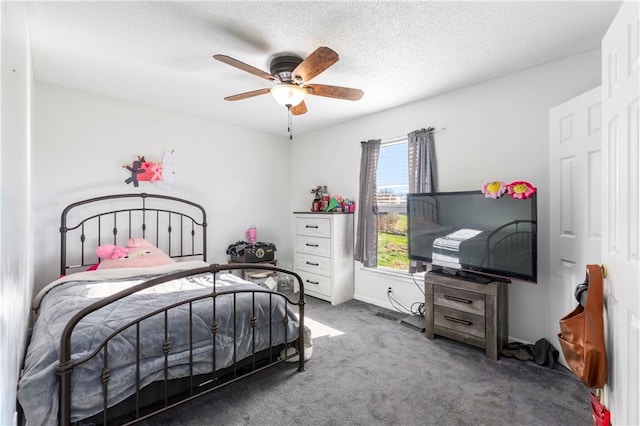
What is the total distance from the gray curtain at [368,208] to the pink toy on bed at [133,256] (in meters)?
2.24

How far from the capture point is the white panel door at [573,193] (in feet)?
6.60

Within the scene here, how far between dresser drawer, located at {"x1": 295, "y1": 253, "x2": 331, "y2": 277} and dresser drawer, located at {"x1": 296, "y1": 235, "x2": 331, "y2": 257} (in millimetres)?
61

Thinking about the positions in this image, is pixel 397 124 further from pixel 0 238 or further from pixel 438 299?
pixel 0 238

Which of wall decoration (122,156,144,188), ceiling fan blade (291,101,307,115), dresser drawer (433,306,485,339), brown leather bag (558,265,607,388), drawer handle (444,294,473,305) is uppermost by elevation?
ceiling fan blade (291,101,307,115)

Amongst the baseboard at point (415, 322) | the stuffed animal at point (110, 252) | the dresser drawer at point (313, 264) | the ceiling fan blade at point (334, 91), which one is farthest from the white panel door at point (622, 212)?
the stuffed animal at point (110, 252)

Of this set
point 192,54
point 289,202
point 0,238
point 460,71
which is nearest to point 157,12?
point 192,54

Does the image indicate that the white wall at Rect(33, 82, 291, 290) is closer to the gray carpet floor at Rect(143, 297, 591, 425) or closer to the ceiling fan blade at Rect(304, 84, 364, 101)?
the ceiling fan blade at Rect(304, 84, 364, 101)

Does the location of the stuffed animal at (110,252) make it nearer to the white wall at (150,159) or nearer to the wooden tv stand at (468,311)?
the white wall at (150,159)

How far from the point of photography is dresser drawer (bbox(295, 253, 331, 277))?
3.90m

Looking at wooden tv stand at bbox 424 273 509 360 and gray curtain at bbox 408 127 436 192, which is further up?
gray curtain at bbox 408 127 436 192

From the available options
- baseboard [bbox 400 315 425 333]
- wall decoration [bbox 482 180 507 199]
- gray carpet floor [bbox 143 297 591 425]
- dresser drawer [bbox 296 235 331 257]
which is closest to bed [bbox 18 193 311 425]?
gray carpet floor [bbox 143 297 591 425]

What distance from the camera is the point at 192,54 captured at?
7.59 ft

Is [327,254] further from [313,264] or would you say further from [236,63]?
[236,63]

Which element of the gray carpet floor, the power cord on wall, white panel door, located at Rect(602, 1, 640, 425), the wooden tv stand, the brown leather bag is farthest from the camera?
the power cord on wall
